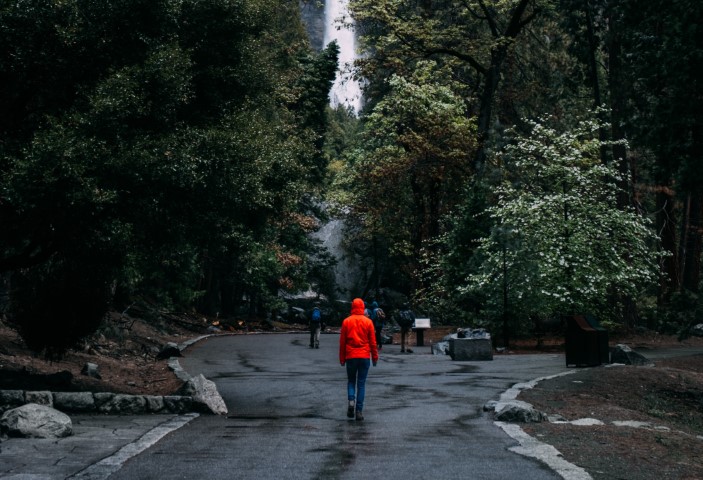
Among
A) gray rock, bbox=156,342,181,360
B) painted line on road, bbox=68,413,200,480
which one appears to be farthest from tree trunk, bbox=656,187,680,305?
painted line on road, bbox=68,413,200,480

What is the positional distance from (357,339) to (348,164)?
46.1 m

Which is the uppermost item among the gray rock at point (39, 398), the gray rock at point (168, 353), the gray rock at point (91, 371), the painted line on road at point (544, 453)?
the gray rock at point (168, 353)

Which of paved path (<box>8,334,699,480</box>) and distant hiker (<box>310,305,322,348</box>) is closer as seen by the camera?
paved path (<box>8,334,699,480</box>)

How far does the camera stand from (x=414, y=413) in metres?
13.0

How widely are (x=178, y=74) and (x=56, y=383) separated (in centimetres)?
589

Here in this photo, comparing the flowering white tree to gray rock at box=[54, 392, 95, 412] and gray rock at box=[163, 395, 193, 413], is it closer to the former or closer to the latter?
gray rock at box=[163, 395, 193, 413]

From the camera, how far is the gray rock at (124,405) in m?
13.0

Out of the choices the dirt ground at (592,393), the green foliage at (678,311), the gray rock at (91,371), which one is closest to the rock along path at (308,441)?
the dirt ground at (592,393)

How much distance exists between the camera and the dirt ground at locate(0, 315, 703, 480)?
9.26 metres

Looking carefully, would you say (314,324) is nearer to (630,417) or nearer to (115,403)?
(115,403)

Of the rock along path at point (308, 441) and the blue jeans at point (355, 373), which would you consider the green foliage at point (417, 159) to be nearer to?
the rock along path at point (308, 441)

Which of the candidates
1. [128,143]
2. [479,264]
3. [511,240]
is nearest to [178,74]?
[128,143]

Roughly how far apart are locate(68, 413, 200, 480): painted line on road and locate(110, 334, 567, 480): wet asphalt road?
0.10 meters

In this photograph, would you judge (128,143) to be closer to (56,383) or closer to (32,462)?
(56,383)
